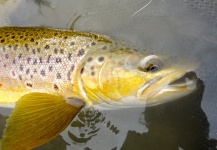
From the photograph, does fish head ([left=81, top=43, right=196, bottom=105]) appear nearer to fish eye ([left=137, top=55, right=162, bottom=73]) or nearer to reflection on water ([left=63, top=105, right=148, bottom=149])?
fish eye ([left=137, top=55, right=162, bottom=73])

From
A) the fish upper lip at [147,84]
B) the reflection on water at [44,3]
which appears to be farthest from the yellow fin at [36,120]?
the reflection on water at [44,3]

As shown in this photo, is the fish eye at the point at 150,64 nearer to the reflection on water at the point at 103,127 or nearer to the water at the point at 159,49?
the water at the point at 159,49

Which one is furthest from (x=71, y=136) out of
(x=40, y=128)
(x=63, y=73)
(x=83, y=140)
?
(x=63, y=73)

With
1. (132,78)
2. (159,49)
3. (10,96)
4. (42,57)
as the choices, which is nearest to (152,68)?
(132,78)

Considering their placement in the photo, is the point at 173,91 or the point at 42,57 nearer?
the point at 173,91

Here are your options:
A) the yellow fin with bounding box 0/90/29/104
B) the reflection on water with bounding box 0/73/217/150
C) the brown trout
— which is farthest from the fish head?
the yellow fin with bounding box 0/90/29/104

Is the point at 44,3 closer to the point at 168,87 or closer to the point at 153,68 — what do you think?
the point at 153,68

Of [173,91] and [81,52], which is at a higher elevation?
[81,52]
